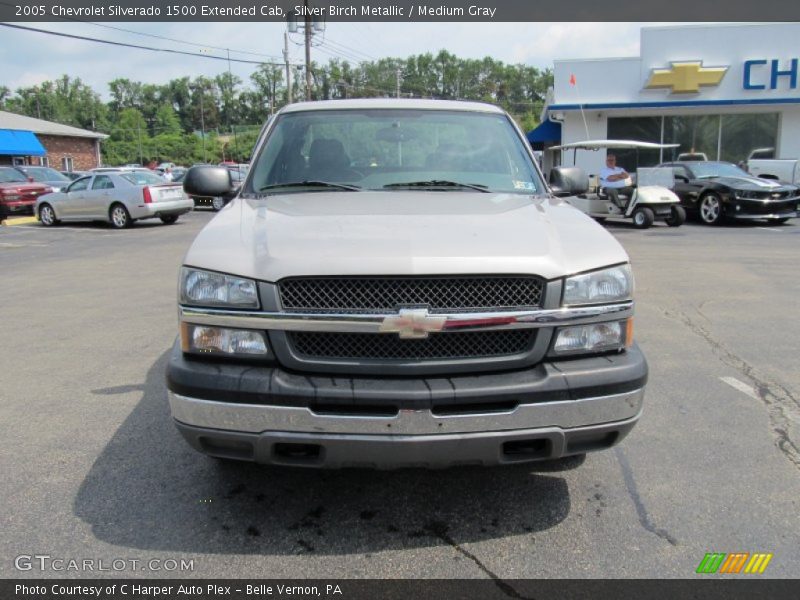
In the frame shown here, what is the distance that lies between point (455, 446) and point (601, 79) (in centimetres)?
2487

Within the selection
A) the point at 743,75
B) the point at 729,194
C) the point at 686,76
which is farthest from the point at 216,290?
the point at 743,75

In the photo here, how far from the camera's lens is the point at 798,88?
23.8m

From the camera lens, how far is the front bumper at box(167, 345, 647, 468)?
8.43 feet

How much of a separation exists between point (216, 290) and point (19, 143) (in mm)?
41820

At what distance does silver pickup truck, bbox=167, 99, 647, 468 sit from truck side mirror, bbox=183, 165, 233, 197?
1.46 m

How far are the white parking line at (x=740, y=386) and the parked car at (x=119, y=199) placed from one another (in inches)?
657

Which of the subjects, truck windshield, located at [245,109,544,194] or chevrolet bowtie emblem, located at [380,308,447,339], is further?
truck windshield, located at [245,109,544,194]

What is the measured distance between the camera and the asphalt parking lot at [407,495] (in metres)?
2.77

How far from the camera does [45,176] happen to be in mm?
24703

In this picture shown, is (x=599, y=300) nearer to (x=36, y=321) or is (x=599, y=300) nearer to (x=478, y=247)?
(x=478, y=247)

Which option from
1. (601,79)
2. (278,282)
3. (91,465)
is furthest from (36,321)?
(601,79)

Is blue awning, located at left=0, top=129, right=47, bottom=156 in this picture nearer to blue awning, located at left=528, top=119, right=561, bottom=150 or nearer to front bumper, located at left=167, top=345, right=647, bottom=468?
blue awning, located at left=528, top=119, right=561, bottom=150

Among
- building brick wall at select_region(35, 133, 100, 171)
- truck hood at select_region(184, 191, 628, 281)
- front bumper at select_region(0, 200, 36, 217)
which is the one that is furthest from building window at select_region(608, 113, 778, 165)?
building brick wall at select_region(35, 133, 100, 171)

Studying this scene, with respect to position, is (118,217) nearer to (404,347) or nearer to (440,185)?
(440,185)
